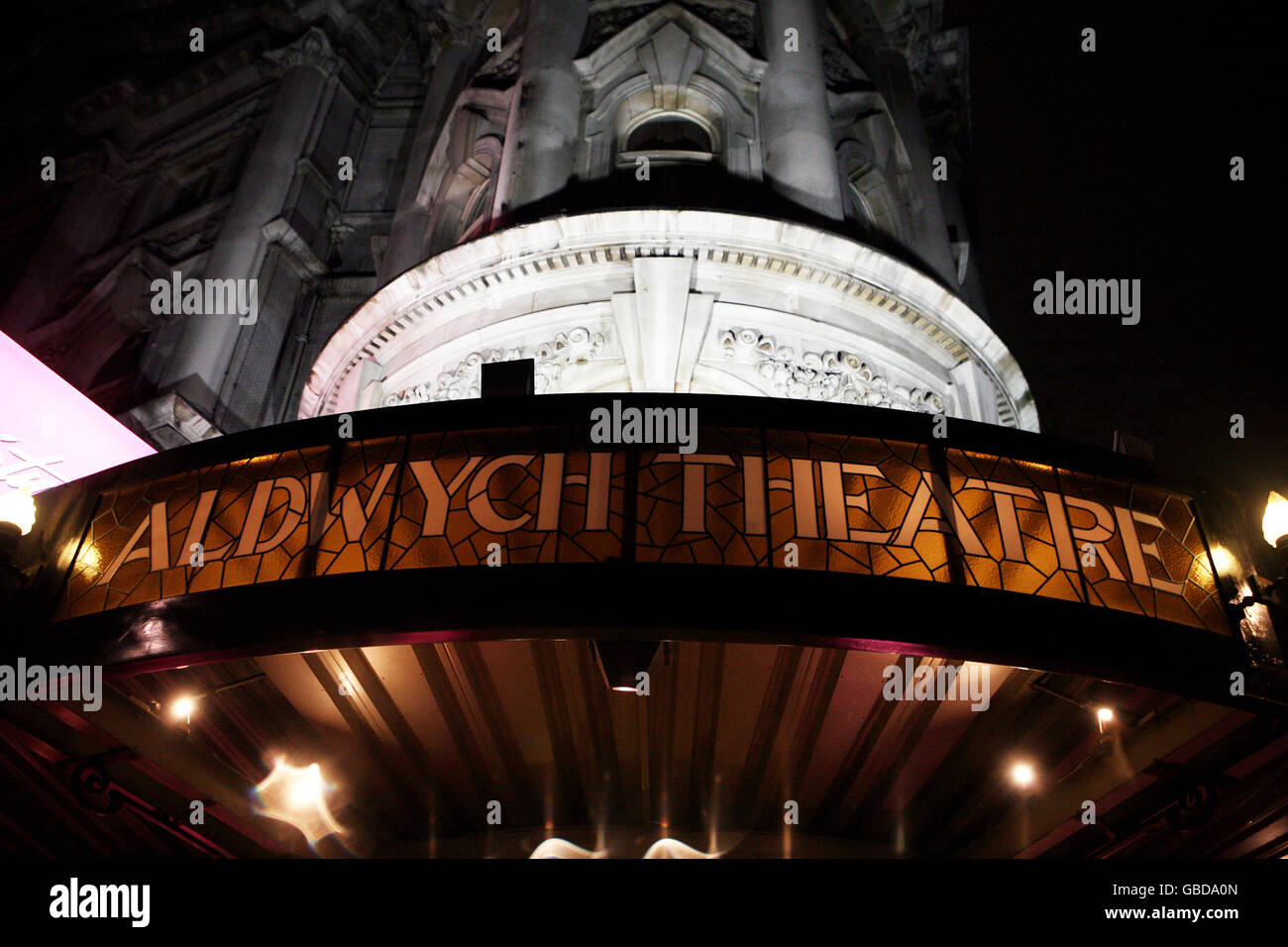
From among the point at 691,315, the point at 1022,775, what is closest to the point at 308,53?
the point at 691,315

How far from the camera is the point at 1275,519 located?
6.85m

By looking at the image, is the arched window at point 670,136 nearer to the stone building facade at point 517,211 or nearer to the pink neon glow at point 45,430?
the stone building facade at point 517,211

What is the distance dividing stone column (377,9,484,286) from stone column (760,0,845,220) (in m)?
6.12

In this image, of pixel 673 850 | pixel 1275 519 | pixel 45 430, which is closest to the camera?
pixel 1275 519

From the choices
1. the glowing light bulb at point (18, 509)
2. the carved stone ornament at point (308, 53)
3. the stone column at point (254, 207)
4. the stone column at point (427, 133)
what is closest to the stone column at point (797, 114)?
the stone column at point (427, 133)

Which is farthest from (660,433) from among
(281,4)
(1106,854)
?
A: (281,4)

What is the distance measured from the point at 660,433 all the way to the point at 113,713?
4.82 m

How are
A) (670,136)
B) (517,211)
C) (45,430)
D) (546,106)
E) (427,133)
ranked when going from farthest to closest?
(427,133)
(670,136)
(546,106)
(517,211)
(45,430)

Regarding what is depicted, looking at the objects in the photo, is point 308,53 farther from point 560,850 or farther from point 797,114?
point 560,850

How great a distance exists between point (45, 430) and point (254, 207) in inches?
457

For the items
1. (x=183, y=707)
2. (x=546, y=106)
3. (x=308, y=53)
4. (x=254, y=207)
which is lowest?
(x=183, y=707)

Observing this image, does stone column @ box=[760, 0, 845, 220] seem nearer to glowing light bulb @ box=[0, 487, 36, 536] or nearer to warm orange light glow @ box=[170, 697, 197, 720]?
warm orange light glow @ box=[170, 697, 197, 720]

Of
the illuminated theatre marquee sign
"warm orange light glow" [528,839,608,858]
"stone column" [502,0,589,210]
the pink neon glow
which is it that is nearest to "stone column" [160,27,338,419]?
the pink neon glow
